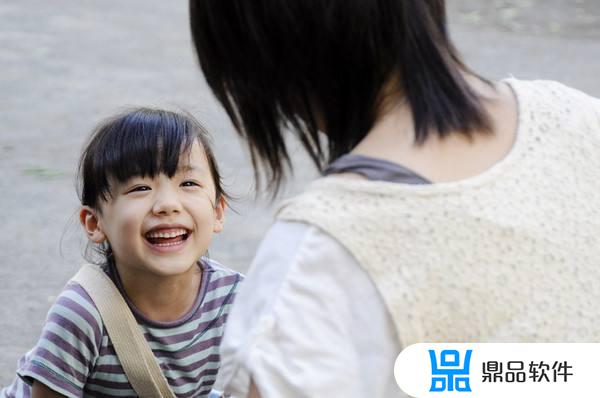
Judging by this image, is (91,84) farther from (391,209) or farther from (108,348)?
(391,209)

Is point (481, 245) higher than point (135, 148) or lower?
higher

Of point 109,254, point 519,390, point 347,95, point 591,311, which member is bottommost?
point 109,254

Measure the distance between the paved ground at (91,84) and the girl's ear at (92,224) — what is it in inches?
27.5

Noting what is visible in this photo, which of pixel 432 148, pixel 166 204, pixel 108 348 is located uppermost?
pixel 432 148

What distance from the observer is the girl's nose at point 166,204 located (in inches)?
95.3

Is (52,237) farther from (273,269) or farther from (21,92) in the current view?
(273,269)

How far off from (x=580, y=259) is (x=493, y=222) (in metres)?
0.15

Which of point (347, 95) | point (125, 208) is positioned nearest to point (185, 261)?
point (125, 208)

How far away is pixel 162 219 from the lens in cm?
244

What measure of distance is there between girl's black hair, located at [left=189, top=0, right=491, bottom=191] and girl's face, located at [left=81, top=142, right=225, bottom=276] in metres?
0.93

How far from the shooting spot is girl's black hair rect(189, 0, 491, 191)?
4.57 feet

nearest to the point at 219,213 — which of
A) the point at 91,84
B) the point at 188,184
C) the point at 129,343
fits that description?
the point at 188,184

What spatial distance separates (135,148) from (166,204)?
0.15 meters

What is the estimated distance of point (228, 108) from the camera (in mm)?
1575
